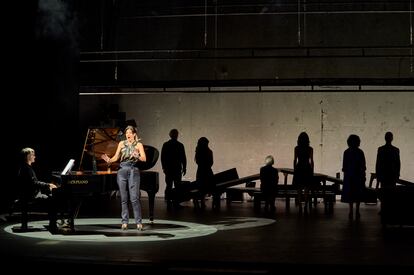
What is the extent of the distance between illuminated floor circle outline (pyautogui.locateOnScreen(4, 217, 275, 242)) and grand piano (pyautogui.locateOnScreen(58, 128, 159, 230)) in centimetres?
31

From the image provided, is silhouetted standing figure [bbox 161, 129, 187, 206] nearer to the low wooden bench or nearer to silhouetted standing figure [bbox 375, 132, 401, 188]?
the low wooden bench

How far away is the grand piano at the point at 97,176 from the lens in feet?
26.5

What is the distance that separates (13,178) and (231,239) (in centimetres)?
453

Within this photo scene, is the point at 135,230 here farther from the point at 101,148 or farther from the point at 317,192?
the point at 317,192

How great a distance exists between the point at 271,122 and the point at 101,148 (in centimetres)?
578

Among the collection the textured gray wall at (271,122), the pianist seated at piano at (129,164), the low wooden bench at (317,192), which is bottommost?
the low wooden bench at (317,192)

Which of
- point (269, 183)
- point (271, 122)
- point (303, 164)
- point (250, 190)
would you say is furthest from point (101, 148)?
point (271, 122)

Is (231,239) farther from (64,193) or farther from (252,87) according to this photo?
(252,87)

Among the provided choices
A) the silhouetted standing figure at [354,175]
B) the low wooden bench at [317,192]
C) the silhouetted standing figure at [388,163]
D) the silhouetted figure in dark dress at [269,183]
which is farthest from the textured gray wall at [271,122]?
the silhouetted standing figure at [354,175]

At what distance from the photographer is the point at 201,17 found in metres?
→ 15.2

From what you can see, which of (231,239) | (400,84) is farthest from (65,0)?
(231,239)

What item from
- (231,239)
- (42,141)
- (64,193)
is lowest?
(231,239)

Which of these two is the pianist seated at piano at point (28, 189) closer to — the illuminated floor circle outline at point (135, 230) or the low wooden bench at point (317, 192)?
the illuminated floor circle outline at point (135, 230)

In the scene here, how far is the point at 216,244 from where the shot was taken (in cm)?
723
